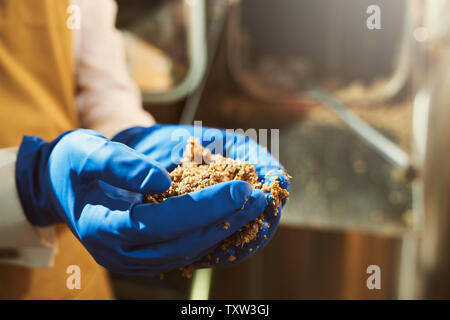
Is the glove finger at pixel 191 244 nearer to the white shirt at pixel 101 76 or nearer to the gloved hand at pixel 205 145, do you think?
the gloved hand at pixel 205 145

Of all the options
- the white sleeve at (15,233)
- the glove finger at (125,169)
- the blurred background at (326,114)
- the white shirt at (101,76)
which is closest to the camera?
the glove finger at (125,169)

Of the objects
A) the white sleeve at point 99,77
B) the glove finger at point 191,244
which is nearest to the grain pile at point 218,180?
the glove finger at point 191,244

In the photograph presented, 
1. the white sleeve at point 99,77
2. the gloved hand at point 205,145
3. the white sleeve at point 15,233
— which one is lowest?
the white sleeve at point 15,233

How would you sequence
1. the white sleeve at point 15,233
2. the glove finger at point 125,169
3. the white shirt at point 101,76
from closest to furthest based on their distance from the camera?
the glove finger at point 125,169 → the white sleeve at point 15,233 → the white shirt at point 101,76

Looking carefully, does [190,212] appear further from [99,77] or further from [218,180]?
[99,77]

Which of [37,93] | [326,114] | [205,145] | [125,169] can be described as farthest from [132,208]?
[326,114]

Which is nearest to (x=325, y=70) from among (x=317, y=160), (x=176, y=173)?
(x=317, y=160)

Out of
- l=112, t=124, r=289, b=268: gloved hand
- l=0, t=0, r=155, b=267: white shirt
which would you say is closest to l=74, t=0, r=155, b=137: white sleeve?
l=0, t=0, r=155, b=267: white shirt
